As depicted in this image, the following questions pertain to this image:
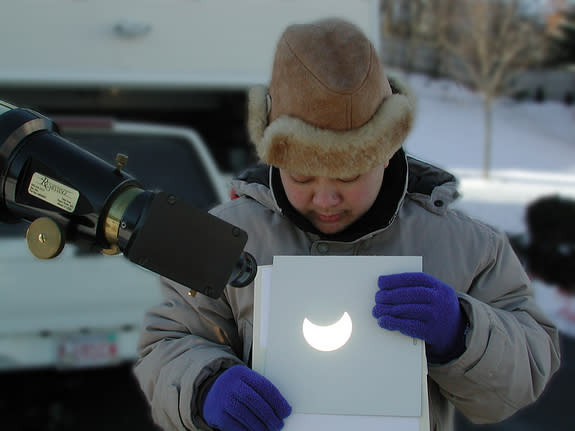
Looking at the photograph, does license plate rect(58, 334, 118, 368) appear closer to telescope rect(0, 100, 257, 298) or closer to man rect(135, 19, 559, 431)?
man rect(135, 19, 559, 431)

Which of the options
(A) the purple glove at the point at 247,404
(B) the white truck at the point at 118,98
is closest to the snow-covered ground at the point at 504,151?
(B) the white truck at the point at 118,98

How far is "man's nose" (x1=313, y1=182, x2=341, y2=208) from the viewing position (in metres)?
1.47

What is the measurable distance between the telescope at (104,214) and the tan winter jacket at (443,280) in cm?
35

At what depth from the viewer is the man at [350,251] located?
1.31 meters

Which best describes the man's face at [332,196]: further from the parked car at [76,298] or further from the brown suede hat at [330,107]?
the parked car at [76,298]

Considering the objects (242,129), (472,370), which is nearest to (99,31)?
(242,129)

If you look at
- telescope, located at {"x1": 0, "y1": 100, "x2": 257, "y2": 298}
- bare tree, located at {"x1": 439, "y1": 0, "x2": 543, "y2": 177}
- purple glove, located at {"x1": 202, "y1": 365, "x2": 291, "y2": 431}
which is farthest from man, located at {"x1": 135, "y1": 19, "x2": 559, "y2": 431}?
bare tree, located at {"x1": 439, "y1": 0, "x2": 543, "y2": 177}

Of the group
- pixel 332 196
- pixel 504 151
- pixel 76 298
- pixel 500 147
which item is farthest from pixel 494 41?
pixel 332 196

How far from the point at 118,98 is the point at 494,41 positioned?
1715cm

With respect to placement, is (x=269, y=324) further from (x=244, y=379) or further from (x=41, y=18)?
(x=41, y=18)

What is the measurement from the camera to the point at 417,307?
1.27m

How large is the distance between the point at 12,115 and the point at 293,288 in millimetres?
637

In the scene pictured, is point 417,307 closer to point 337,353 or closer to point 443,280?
point 337,353

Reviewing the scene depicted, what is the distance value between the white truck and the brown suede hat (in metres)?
2.00
